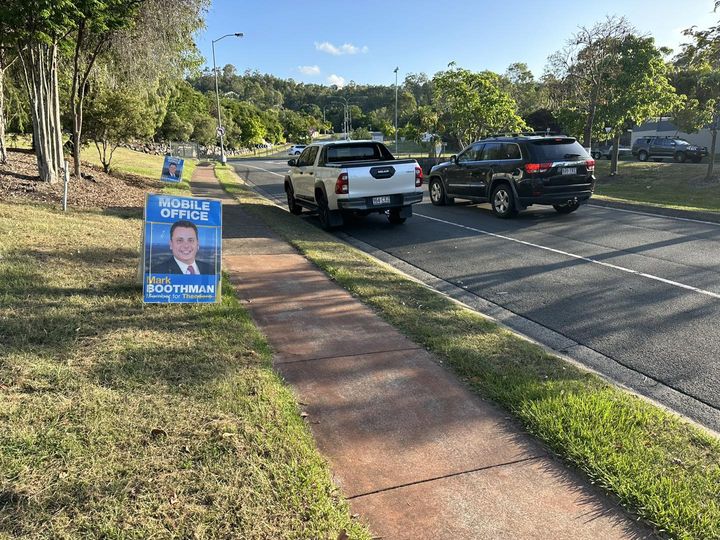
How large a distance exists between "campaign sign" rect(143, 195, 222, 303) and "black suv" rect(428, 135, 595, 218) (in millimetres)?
8601

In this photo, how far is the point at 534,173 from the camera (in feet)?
39.3

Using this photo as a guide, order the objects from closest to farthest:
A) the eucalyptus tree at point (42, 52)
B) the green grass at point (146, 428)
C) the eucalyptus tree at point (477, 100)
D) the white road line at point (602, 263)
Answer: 1. the green grass at point (146, 428)
2. the white road line at point (602, 263)
3. the eucalyptus tree at point (42, 52)
4. the eucalyptus tree at point (477, 100)

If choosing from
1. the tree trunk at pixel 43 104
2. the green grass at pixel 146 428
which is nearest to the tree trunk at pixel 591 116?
the tree trunk at pixel 43 104

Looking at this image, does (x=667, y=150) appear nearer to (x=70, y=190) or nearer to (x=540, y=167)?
(x=540, y=167)

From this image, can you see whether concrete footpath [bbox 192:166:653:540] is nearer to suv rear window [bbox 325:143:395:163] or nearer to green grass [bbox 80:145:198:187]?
suv rear window [bbox 325:143:395:163]

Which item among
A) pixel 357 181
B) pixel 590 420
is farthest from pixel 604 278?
pixel 357 181

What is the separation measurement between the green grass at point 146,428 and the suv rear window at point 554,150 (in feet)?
29.5

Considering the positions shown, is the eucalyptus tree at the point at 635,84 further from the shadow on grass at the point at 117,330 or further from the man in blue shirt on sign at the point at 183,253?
the man in blue shirt on sign at the point at 183,253

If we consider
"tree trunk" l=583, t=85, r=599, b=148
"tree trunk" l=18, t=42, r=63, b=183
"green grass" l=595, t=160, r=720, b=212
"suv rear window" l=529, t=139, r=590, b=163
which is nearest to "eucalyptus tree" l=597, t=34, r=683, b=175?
"tree trunk" l=583, t=85, r=599, b=148

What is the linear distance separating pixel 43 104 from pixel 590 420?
13.3 meters

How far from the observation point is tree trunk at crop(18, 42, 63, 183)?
11805 mm

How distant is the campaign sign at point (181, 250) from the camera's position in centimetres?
504

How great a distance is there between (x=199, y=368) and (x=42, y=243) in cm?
452

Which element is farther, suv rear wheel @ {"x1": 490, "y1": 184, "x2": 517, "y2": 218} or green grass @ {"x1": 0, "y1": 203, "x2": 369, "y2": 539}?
suv rear wheel @ {"x1": 490, "y1": 184, "x2": 517, "y2": 218}
